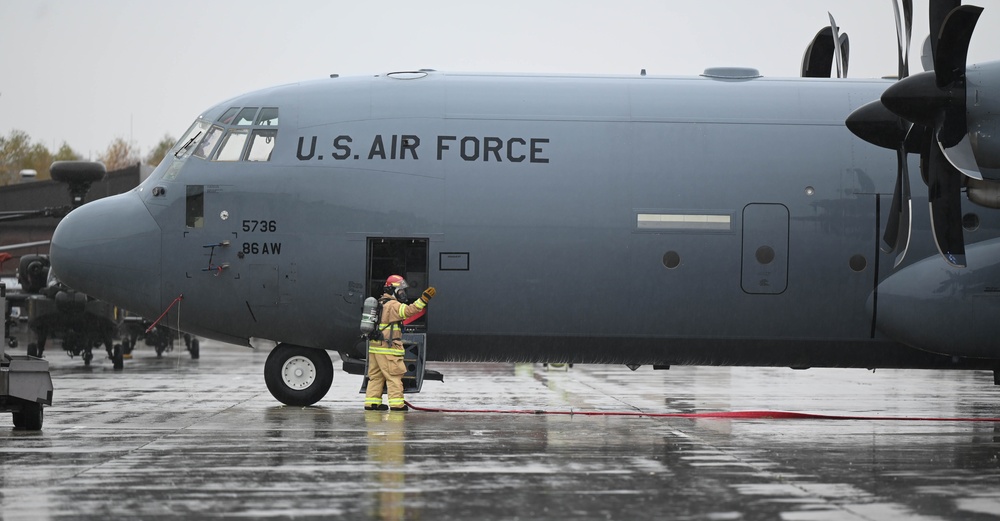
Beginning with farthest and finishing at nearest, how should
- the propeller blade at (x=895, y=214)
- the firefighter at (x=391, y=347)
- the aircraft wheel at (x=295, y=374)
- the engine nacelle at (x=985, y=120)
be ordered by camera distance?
the aircraft wheel at (x=295, y=374) < the firefighter at (x=391, y=347) < the propeller blade at (x=895, y=214) < the engine nacelle at (x=985, y=120)

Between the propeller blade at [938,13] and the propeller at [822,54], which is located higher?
the propeller at [822,54]

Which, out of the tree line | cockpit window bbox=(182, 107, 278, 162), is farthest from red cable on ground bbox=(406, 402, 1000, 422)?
the tree line

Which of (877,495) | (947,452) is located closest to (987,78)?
(947,452)

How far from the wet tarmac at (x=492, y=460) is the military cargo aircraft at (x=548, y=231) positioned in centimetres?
120

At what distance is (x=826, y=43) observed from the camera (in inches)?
744

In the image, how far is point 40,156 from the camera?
105 meters

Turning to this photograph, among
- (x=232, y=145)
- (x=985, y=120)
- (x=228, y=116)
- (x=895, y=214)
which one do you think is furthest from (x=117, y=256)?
(x=985, y=120)

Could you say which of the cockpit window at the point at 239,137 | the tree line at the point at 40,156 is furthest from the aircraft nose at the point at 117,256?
the tree line at the point at 40,156

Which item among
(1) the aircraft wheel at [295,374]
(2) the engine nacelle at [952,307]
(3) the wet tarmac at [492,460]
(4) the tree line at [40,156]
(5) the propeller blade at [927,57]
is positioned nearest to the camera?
(3) the wet tarmac at [492,460]

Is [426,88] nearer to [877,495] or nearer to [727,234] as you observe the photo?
[727,234]

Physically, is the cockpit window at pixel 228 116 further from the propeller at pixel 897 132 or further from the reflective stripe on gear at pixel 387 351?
the propeller at pixel 897 132

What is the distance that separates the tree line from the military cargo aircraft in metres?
67.9

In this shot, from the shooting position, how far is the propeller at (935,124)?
1234cm

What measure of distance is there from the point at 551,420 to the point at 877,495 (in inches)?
253
